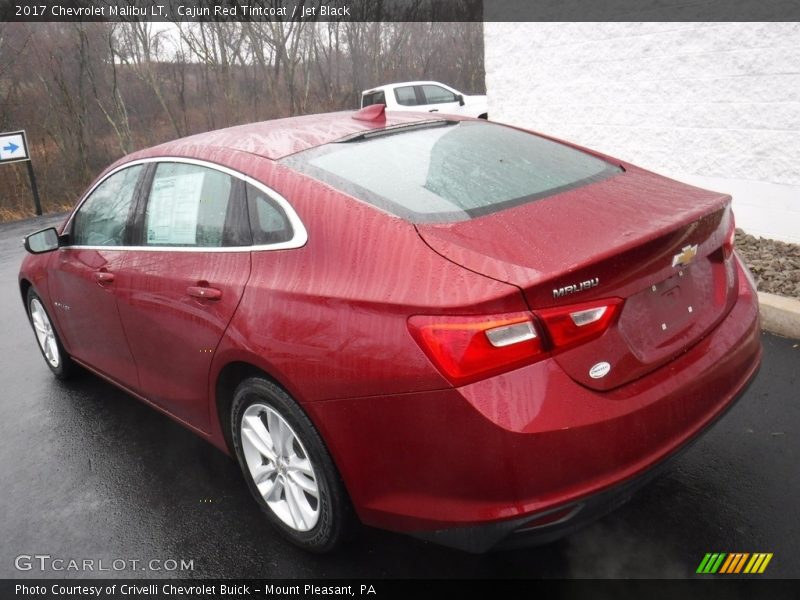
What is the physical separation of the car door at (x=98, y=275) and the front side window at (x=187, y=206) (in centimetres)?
27

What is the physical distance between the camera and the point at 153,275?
3.11 m

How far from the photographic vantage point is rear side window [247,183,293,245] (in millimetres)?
2521

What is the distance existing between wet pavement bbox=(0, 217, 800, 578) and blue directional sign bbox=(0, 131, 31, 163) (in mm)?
13173

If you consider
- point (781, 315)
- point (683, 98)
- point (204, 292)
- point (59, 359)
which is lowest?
point (59, 359)

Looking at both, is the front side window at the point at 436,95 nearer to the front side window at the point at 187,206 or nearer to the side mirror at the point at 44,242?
the side mirror at the point at 44,242

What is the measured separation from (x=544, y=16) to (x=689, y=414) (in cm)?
637

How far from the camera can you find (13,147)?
15.1 metres

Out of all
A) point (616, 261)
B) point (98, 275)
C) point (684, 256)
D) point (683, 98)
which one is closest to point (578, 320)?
point (616, 261)

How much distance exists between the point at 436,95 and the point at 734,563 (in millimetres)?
15374

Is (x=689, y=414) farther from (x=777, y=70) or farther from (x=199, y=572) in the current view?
(x=777, y=70)

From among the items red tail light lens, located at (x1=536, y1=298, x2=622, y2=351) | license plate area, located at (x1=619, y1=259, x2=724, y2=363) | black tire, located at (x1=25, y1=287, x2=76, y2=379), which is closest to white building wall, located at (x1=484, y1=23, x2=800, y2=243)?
license plate area, located at (x1=619, y1=259, x2=724, y2=363)

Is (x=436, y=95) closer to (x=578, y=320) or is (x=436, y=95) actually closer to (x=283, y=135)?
(x=283, y=135)

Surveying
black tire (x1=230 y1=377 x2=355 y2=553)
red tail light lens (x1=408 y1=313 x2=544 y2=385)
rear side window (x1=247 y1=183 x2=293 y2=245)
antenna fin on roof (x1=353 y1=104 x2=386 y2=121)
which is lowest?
black tire (x1=230 y1=377 x2=355 y2=553)

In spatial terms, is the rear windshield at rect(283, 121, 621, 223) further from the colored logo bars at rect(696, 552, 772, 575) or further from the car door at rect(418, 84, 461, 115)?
the car door at rect(418, 84, 461, 115)
